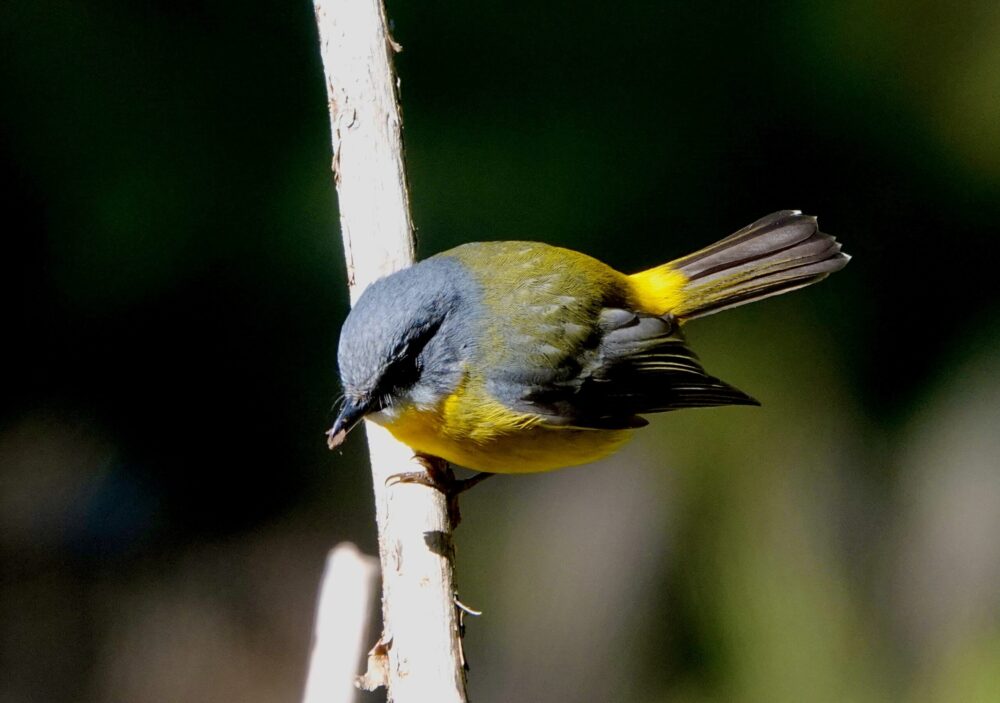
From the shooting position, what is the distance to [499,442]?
2.56 meters

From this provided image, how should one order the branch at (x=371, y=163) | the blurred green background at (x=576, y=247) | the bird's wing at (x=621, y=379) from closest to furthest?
the branch at (x=371, y=163), the bird's wing at (x=621, y=379), the blurred green background at (x=576, y=247)

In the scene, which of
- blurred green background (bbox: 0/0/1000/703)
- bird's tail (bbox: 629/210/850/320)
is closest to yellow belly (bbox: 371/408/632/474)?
bird's tail (bbox: 629/210/850/320)

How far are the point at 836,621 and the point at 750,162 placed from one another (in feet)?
5.23

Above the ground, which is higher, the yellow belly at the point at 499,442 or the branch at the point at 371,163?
the branch at the point at 371,163

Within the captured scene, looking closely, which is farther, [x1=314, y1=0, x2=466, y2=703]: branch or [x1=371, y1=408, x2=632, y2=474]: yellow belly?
[x1=314, y1=0, x2=466, y2=703]: branch

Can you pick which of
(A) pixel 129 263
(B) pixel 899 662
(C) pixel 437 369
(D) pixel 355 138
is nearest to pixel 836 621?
(B) pixel 899 662

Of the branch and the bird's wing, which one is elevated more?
the branch

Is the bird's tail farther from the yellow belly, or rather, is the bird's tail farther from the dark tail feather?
the yellow belly

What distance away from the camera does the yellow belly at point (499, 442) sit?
245cm

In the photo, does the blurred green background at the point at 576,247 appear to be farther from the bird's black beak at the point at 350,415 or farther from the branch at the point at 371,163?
the bird's black beak at the point at 350,415

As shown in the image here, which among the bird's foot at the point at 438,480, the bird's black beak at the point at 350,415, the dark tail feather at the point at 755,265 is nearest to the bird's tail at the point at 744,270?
the dark tail feather at the point at 755,265

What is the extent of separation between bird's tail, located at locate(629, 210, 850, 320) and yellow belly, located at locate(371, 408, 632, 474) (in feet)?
1.49

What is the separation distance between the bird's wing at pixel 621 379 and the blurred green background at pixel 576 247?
3.58ft

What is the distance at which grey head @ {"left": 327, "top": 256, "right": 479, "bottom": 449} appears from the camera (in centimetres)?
235
